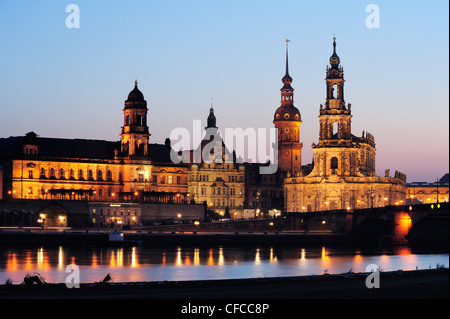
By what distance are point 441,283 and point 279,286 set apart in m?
8.22

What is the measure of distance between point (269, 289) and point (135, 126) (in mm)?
121538

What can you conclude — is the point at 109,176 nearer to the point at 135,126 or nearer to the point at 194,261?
the point at 135,126

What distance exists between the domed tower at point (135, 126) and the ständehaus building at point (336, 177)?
2757 centimetres

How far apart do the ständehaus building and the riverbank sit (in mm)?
119227

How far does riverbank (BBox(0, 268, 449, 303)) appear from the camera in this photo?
43.4 meters

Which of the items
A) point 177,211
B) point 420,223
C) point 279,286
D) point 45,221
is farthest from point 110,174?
point 279,286

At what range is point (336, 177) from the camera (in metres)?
173

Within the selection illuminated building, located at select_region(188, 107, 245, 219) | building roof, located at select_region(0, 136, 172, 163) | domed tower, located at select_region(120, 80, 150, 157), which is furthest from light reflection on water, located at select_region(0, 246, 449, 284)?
illuminated building, located at select_region(188, 107, 245, 219)

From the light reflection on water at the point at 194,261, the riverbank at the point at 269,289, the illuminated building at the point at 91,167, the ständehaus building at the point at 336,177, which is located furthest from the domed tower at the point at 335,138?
the riverbank at the point at 269,289

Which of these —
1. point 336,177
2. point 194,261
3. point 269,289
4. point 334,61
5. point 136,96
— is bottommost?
point 194,261

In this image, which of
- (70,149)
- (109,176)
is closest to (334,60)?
(109,176)

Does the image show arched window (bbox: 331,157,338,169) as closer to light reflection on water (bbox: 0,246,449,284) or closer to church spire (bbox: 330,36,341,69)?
church spire (bbox: 330,36,341,69)

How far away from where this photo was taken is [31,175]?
16112 centimetres

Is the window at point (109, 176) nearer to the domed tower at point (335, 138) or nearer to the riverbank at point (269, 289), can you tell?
the domed tower at point (335, 138)
